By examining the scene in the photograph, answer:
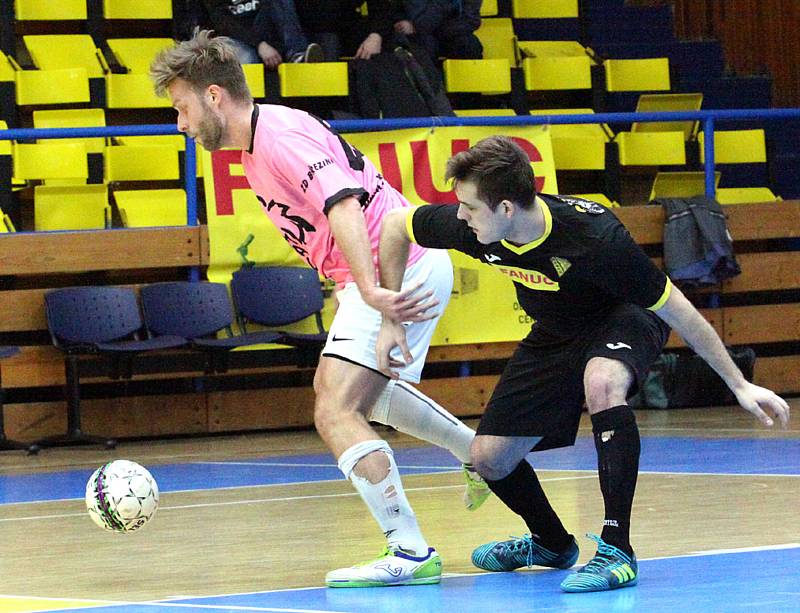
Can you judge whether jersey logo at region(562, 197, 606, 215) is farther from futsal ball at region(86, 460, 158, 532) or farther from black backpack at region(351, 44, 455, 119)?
black backpack at region(351, 44, 455, 119)

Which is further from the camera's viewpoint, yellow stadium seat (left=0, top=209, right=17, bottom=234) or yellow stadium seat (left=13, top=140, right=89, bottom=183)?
yellow stadium seat (left=13, top=140, right=89, bottom=183)

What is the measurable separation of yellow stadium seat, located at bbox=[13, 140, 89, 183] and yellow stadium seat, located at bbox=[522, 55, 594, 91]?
13.2 feet

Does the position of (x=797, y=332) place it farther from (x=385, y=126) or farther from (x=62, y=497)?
(x=62, y=497)

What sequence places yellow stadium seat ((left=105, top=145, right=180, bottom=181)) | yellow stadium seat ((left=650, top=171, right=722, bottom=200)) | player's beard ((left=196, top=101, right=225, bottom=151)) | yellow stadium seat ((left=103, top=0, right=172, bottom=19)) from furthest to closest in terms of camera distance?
yellow stadium seat ((left=103, top=0, right=172, bottom=19)) → yellow stadium seat ((left=650, top=171, right=722, bottom=200)) → yellow stadium seat ((left=105, top=145, right=180, bottom=181)) → player's beard ((left=196, top=101, right=225, bottom=151))

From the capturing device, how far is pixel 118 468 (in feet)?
17.1

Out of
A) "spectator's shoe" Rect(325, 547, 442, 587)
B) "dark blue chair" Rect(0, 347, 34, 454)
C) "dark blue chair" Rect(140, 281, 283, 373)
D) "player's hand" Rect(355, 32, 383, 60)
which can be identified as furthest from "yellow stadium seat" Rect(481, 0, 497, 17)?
"spectator's shoe" Rect(325, 547, 442, 587)

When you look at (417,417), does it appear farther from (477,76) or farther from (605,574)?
(477,76)

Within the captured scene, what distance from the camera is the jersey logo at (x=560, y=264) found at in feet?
14.5

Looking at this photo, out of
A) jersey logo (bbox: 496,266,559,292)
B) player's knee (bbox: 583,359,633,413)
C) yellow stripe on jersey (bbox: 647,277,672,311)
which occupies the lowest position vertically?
player's knee (bbox: 583,359,633,413)

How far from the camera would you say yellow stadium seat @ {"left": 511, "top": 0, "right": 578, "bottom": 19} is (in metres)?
14.1

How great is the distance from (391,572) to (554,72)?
354 inches

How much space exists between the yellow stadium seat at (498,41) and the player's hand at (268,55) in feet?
7.80

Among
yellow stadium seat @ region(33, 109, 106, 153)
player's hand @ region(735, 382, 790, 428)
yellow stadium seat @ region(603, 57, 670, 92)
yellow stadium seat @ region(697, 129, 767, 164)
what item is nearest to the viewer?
player's hand @ region(735, 382, 790, 428)

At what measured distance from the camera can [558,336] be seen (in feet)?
15.4
